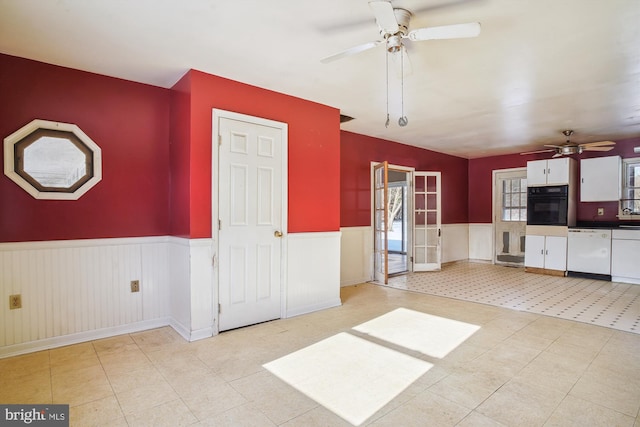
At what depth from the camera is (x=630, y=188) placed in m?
5.92

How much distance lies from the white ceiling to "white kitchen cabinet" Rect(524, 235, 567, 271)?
2.66 m

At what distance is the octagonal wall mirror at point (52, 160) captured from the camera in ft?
9.37

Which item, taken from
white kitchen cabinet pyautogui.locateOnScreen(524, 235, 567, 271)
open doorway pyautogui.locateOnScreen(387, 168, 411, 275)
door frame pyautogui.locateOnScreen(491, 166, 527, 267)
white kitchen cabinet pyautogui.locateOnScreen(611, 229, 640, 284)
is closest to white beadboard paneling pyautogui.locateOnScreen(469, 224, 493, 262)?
door frame pyautogui.locateOnScreen(491, 166, 527, 267)

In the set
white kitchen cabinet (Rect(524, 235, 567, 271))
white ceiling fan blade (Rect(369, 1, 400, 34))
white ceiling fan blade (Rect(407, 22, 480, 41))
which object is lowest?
white kitchen cabinet (Rect(524, 235, 567, 271))

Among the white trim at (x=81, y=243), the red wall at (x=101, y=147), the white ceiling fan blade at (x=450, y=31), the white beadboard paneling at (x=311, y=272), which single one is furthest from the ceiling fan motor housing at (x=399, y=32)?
the white trim at (x=81, y=243)

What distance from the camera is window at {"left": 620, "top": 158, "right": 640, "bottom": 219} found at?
586 cm

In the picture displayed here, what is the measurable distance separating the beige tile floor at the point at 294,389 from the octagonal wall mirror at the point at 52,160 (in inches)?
57.1

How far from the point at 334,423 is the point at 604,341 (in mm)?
2769

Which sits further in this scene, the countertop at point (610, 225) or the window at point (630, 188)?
the window at point (630, 188)

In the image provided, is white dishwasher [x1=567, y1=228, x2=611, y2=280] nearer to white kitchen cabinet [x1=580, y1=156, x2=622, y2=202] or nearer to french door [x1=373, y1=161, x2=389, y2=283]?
white kitchen cabinet [x1=580, y1=156, x2=622, y2=202]

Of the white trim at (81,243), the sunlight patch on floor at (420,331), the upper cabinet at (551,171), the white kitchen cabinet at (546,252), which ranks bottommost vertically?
the sunlight patch on floor at (420,331)

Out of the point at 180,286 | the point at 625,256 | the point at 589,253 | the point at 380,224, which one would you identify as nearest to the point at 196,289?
the point at 180,286

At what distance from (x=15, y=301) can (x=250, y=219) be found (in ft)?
6.90

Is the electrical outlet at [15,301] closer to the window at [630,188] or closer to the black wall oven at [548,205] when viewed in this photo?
the black wall oven at [548,205]
